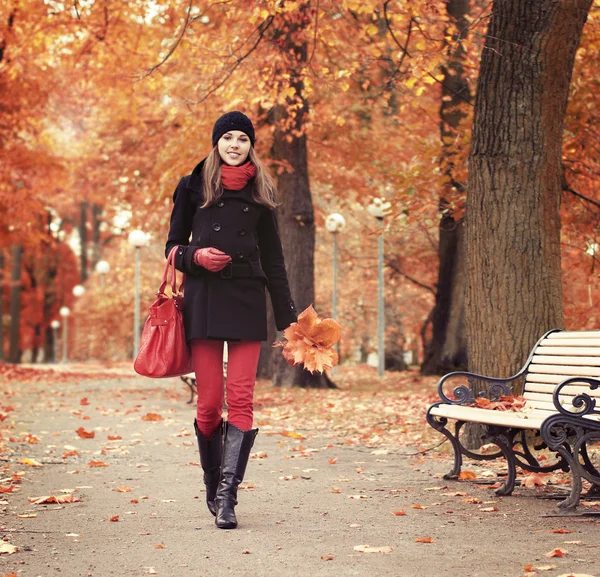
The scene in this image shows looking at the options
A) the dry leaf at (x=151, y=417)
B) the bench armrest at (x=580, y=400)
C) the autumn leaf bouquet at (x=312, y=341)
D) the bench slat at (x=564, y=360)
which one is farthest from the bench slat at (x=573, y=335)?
the dry leaf at (x=151, y=417)

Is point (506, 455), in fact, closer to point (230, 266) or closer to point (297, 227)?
point (230, 266)

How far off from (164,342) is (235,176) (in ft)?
3.28

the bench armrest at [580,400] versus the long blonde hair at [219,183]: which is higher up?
the long blonde hair at [219,183]

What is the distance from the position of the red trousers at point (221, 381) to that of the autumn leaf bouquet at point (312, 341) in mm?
215

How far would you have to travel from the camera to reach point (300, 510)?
5.76 m

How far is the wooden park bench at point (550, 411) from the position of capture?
5.50 m

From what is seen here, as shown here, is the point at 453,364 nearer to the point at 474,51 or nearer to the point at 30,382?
the point at 474,51

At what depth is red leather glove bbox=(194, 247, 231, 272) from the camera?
5113 mm

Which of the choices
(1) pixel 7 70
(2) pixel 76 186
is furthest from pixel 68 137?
(1) pixel 7 70

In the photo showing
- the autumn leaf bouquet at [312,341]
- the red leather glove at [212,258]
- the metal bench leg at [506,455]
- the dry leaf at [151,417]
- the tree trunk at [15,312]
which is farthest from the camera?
the tree trunk at [15,312]

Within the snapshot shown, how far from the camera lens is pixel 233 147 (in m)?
5.37

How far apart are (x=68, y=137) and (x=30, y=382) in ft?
84.1

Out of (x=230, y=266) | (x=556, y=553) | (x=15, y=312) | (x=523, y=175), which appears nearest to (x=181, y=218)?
(x=230, y=266)

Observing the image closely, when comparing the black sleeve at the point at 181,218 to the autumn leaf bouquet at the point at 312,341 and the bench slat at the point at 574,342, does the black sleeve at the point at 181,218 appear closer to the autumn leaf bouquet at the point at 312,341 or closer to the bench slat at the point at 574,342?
the autumn leaf bouquet at the point at 312,341
